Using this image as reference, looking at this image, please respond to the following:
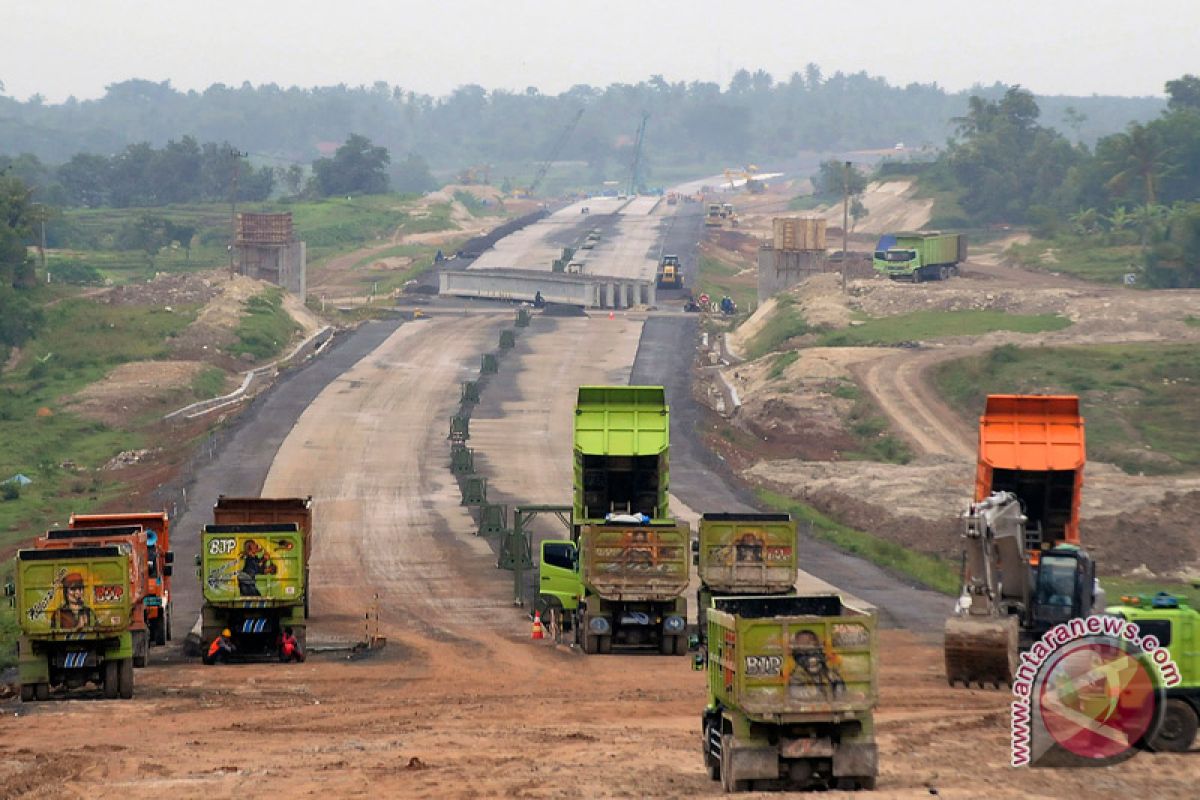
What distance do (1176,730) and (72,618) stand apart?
17.9m

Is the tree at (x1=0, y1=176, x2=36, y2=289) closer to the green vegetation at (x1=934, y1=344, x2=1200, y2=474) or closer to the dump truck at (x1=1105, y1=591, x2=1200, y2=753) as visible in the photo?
the green vegetation at (x1=934, y1=344, x2=1200, y2=474)

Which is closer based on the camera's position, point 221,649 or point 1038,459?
point 221,649

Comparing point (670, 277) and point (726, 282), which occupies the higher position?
point (670, 277)

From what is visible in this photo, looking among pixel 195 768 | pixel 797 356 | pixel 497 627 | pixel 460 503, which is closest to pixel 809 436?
pixel 797 356

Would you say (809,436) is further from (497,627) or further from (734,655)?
(734,655)

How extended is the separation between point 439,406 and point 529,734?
48.7 metres

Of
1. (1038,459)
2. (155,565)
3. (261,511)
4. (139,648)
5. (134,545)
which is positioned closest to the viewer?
(134,545)

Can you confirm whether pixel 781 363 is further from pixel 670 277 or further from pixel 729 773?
pixel 729 773

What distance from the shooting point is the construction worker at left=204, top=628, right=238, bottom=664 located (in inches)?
1368

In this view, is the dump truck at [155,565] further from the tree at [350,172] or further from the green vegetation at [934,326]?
the tree at [350,172]

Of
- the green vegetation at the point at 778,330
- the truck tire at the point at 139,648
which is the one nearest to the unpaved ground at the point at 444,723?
the truck tire at the point at 139,648

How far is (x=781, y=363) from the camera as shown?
271ft

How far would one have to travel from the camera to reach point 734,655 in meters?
21.3

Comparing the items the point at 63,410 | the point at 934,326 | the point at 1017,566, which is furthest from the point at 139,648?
the point at 934,326
